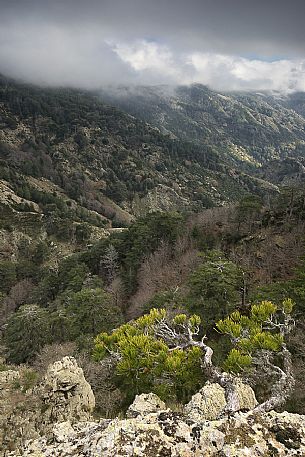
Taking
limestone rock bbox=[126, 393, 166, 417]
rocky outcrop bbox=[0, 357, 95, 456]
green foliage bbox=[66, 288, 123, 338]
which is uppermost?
limestone rock bbox=[126, 393, 166, 417]

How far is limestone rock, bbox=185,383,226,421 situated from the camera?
6.00 meters

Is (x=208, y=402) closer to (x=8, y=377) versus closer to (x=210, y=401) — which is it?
(x=210, y=401)

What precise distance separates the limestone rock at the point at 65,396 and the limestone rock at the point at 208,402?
153 inches

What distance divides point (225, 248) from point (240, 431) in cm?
5479

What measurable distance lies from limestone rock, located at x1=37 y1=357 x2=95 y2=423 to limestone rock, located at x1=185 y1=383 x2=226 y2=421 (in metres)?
3.88

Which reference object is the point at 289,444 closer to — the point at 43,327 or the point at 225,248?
the point at 43,327

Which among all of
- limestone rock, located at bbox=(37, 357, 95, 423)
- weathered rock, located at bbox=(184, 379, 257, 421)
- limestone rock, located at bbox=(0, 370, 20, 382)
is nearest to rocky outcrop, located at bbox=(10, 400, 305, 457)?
weathered rock, located at bbox=(184, 379, 257, 421)

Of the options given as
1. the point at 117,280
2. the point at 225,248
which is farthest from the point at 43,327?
the point at 225,248

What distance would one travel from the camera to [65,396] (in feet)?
29.8

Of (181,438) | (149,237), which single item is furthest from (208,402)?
(149,237)

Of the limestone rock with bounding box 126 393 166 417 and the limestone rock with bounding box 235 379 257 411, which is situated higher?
the limestone rock with bounding box 235 379 257 411

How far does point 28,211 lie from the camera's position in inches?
5167

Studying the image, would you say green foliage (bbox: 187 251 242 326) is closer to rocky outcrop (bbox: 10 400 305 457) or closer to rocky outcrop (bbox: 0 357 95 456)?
rocky outcrop (bbox: 0 357 95 456)

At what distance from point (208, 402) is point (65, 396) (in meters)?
4.69
